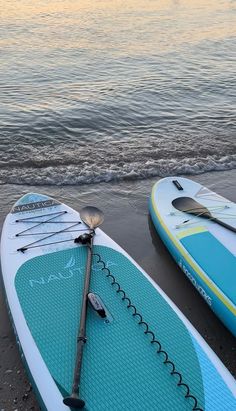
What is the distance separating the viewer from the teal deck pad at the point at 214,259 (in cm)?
504

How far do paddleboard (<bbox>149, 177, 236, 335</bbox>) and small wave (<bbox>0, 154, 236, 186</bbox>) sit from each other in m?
1.34

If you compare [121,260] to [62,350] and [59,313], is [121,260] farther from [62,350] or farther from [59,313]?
[62,350]

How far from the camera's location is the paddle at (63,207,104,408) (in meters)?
3.54

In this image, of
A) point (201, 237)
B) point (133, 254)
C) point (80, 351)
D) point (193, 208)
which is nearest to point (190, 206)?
point (193, 208)

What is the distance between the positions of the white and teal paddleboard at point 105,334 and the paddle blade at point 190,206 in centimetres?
137

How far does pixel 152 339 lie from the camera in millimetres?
4273

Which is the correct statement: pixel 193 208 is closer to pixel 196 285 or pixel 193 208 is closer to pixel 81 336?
pixel 196 285

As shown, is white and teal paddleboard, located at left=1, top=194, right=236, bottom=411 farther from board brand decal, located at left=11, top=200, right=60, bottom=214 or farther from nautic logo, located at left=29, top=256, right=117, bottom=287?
board brand decal, located at left=11, top=200, right=60, bottom=214

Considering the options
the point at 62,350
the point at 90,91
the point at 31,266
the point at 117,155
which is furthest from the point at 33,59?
the point at 62,350

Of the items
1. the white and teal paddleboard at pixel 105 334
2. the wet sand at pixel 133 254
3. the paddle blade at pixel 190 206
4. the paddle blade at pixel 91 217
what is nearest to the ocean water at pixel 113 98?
the wet sand at pixel 133 254

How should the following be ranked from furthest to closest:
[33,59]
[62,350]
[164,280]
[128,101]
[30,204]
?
[33,59], [128,101], [30,204], [164,280], [62,350]

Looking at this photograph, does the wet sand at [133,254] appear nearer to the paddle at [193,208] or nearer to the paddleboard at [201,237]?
the paddleboard at [201,237]

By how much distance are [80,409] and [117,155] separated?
19.7 feet

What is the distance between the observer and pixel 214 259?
5.42m
